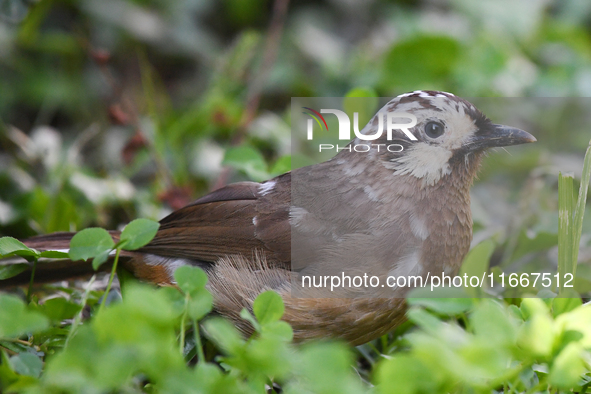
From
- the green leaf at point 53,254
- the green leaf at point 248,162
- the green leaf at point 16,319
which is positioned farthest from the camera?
the green leaf at point 248,162

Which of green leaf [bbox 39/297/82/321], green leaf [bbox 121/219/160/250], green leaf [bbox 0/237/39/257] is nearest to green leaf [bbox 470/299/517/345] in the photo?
green leaf [bbox 121/219/160/250]

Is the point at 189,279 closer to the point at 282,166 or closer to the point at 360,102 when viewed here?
the point at 282,166

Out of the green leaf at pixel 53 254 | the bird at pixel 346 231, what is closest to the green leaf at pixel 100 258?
the green leaf at pixel 53 254

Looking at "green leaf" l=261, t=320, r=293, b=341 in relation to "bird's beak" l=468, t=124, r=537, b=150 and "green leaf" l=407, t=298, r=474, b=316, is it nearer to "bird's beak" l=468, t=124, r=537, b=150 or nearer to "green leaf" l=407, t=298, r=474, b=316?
"green leaf" l=407, t=298, r=474, b=316

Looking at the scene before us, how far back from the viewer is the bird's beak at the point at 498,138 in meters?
2.14

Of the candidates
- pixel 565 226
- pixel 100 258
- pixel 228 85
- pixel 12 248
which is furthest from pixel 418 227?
pixel 228 85

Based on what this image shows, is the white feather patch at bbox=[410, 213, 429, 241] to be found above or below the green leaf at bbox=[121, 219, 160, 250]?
below

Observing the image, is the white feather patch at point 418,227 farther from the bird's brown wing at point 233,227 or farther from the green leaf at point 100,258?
the green leaf at point 100,258

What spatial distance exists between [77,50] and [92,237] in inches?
134

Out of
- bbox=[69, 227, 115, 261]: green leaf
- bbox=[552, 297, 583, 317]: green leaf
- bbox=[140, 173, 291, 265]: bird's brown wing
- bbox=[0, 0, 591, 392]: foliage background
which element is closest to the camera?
bbox=[552, 297, 583, 317]: green leaf

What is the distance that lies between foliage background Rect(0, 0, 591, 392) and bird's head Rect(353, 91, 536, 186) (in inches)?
23.4

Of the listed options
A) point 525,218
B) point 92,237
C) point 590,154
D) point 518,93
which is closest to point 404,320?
point 590,154

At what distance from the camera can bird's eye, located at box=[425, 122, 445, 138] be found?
2.12m

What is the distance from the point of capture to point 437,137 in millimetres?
2125
